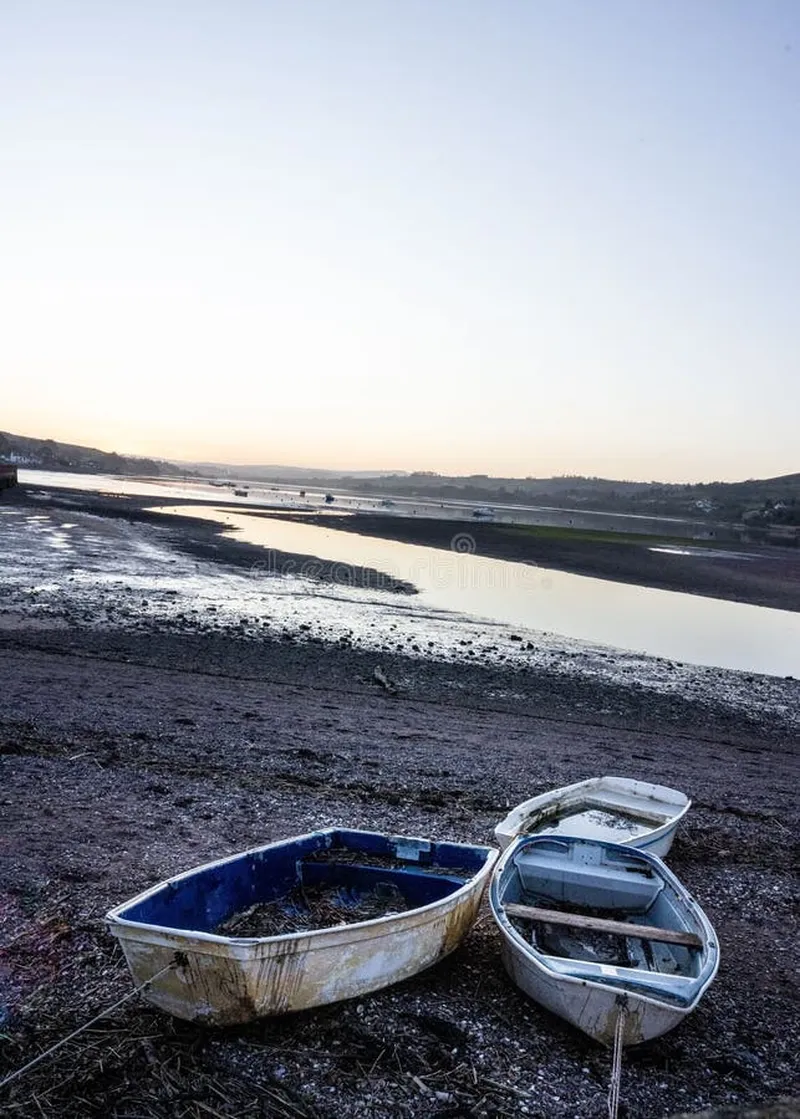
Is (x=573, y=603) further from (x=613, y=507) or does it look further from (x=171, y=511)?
(x=613, y=507)

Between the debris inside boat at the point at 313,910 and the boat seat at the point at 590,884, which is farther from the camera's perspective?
the boat seat at the point at 590,884

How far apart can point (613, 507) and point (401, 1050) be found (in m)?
157

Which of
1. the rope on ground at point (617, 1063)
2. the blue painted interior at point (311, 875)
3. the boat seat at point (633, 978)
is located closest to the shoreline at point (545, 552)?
the blue painted interior at point (311, 875)

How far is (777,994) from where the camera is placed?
6.39m

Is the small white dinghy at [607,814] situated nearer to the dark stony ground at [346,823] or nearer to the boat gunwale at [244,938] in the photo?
the dark stony ground at [346,823]

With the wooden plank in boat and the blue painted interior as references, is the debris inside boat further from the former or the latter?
the wooden plank in boat

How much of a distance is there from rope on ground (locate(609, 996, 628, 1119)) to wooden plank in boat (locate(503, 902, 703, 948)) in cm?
91

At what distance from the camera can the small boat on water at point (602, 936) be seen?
5.29m

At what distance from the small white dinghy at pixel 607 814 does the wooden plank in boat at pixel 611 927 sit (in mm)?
1617

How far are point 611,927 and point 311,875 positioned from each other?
2606 millimetres

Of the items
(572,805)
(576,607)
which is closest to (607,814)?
(572,805)

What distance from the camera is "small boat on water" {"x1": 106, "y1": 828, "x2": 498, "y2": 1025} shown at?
16.1ft

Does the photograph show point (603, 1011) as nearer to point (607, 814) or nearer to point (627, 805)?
point (607, 814)

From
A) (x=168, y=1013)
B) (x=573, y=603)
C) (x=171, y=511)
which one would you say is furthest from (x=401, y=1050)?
(x=171, y=511)
